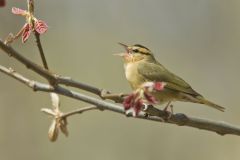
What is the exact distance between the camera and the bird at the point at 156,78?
3086mm

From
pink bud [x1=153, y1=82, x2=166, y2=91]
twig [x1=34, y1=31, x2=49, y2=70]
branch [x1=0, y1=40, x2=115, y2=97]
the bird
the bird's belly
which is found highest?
the bird

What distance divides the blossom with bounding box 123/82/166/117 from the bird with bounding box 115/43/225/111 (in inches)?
48.0

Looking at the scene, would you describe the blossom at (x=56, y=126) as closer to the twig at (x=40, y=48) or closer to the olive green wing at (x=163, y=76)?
the twig at (x=40, y=48)

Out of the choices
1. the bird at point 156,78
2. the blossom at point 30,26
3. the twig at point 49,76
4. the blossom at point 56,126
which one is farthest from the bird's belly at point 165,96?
the twig at point 49,76

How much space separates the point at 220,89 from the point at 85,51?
2703 millimetres

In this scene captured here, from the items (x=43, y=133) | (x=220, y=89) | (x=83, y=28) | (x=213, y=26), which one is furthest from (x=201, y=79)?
(x=83, y=28)

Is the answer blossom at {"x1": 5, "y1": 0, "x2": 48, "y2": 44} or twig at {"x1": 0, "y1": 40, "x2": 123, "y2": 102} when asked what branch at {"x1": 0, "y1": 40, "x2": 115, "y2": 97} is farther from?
blossom at {"x1": 5, "y1": 0, "x2": 48, "y2": 44}

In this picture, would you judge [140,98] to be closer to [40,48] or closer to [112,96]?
[112,96]

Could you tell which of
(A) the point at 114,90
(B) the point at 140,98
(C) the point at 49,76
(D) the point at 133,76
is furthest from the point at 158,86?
(A) the point at 114,90

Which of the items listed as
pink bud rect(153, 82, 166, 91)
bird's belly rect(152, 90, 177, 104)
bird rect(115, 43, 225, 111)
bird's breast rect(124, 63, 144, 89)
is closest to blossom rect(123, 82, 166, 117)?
pink bud rect(153, 82, 166, 91)

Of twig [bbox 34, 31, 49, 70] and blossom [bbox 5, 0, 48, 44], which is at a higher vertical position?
blossom [bbox 5, 0, 48, 44]

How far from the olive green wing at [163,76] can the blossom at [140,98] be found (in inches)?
60.6

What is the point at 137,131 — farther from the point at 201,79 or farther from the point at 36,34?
the point at 36,34

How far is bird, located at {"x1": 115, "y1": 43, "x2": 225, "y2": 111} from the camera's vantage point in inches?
121
